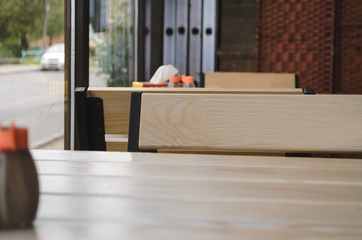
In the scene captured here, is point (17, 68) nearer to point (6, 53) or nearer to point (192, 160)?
point (6, 53)

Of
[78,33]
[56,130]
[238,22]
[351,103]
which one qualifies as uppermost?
[238,22]

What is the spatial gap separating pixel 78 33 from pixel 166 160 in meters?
1.61

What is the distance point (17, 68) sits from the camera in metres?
1.75

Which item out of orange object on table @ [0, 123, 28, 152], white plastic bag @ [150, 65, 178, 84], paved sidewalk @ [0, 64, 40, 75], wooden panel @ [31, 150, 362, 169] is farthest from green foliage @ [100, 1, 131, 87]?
orange object on table @ [0, 123, 28, 152]

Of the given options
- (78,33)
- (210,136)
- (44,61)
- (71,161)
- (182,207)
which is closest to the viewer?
(182,207)

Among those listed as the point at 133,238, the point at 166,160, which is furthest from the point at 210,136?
the point at 133,238

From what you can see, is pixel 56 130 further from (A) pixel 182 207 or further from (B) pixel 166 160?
(A) pixel 182 207

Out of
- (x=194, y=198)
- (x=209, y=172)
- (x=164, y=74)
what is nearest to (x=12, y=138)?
(x=194, y=198)

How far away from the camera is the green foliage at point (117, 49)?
318 cm

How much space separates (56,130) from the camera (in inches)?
86.0

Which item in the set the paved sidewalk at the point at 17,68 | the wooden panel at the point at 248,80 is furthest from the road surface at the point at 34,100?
the wooden panel at the point at 248,80

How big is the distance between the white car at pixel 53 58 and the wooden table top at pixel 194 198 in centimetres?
112

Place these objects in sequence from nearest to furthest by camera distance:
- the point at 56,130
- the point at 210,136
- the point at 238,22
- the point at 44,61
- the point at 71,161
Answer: the point at 71,161 → the point at 210,136 → the point at 44,61 → the point at 56,130 → the point at 238,22

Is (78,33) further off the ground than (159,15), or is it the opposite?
(159,15)
